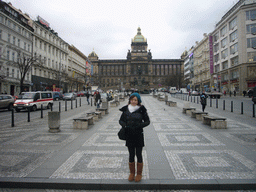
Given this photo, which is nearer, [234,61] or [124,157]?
[124,157]

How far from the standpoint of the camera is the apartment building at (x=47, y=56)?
51.0 m

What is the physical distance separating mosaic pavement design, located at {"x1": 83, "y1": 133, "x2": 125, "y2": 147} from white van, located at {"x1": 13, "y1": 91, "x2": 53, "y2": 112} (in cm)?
1269

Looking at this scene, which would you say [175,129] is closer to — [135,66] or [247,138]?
[247,138]

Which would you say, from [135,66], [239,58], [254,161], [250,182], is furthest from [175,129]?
[135,66]

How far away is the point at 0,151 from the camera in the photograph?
6516mm

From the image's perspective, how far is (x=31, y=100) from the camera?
19.8m

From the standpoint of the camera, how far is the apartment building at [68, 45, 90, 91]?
68.3m

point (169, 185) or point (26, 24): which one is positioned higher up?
point (26, 24)

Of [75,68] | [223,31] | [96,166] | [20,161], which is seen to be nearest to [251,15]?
[223,31]

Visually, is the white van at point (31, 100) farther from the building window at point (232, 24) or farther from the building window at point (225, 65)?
the building window at point (225, 65)

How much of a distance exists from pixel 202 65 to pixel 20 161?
7771 centimetres

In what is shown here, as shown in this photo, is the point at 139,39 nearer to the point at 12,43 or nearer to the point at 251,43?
the point at 251,43

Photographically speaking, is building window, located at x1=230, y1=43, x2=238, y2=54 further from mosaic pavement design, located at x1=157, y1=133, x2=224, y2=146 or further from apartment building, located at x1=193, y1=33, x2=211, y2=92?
mosaic pavement design, located at x1=157, y1=133, x2=224, y2=146

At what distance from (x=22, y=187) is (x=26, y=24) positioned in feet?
167
